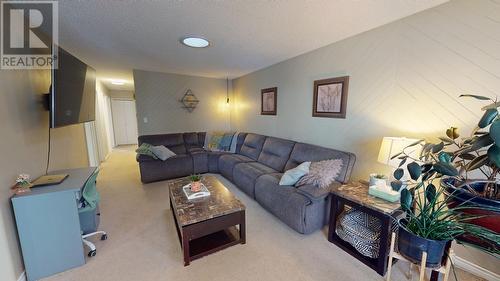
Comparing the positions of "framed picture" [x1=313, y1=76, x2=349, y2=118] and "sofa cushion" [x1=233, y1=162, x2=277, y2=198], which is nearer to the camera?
"framed picture" [x1=313, y1=76, x2=349, y2=118]

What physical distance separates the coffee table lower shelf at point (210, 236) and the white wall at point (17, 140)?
3.96 ft

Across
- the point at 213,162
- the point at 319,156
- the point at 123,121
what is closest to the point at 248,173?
the point at 319,156

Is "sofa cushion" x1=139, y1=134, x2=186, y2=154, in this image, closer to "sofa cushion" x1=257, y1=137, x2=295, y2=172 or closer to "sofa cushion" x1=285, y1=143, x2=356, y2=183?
"sofa cushion" x1=257, y1=137, x2=295, y2=172

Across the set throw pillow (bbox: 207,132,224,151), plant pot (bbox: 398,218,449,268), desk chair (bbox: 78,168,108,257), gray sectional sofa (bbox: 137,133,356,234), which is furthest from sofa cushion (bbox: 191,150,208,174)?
plant pot (bbox: 398,218,449,268)

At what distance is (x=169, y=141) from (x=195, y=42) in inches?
99.7

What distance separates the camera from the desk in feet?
4.93

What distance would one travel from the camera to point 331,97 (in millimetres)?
2570

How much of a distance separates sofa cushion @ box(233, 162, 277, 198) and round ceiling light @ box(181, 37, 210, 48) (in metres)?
1.93

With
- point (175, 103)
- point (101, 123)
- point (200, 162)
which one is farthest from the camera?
point (101, 123)

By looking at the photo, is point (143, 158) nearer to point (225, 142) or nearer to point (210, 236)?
point (225, 142)

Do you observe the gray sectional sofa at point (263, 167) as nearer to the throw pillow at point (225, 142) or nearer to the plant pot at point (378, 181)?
the throw pillow at point (225, 142)

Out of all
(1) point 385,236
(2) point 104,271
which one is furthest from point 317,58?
(2) point 104,271

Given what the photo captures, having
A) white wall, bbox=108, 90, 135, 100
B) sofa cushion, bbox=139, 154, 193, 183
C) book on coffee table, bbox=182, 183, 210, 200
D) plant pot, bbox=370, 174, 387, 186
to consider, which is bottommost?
sofa cushion, bbox=139, 154, 193, 183

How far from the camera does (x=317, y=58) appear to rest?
2.73 meters
